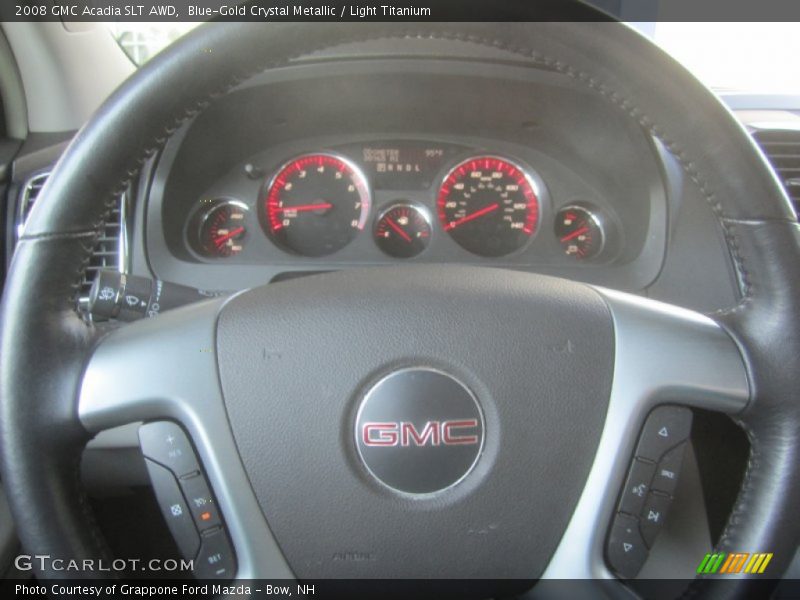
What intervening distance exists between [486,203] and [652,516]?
52.3 inches

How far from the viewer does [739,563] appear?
87 cm

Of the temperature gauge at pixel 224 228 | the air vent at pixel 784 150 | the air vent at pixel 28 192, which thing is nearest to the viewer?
the air vent at pixel 28 192

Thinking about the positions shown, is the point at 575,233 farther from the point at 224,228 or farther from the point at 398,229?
the point at 224,228

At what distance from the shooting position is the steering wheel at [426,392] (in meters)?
0.82

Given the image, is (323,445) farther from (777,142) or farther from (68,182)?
(777,142)

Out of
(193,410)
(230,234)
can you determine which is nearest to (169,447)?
(193,410)

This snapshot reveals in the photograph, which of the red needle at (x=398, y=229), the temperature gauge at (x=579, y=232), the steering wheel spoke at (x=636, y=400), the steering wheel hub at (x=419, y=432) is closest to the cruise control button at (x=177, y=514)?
the steering wheel hub at (x=419, y=432)

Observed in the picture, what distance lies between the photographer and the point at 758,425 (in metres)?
0.89

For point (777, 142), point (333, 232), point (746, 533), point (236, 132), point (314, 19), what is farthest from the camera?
point (333, 232)

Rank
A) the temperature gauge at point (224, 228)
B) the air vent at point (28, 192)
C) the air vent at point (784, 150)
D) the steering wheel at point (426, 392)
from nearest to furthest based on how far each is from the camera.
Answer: the steering wheel at point (426, 392), the air vent at point (28, 192), the air vent at point (784, 150), the temperature gauge at point (224, 228)

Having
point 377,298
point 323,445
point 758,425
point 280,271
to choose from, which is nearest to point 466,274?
point 377,298

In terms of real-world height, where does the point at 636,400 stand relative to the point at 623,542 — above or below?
above

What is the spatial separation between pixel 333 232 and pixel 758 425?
1.41 metres

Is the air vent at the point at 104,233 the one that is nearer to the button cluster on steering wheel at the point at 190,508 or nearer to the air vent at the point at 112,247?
the air vent at the point at 112,247
